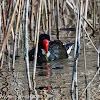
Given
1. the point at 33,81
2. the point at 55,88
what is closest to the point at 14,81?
the point at 33,81

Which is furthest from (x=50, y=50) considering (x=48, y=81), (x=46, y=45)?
(x=48, y=81)

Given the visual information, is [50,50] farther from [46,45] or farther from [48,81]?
[48,81]

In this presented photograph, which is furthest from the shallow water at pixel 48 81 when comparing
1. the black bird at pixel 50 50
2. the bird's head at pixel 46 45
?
the bird's head at pixel 46 45

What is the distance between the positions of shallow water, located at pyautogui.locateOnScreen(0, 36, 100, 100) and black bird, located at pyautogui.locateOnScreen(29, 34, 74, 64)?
0.41m

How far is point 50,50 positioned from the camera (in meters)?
8.80

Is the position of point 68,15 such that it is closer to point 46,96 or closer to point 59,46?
point 59,46

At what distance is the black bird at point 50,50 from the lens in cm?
839

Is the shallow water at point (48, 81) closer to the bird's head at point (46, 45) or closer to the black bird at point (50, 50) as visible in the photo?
the black bird at point (50, 50)

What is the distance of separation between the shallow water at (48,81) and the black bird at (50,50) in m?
0.41

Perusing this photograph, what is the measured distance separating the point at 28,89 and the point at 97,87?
0.95 m

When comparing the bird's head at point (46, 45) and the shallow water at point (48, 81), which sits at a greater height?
the bird's head at point (46, 45)

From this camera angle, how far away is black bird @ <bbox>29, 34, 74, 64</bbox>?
839 centimetres

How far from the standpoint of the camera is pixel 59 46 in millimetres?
8695

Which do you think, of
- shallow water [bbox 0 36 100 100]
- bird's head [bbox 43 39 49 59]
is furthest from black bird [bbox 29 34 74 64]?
shallow water [bbox 0 36 100 100]
